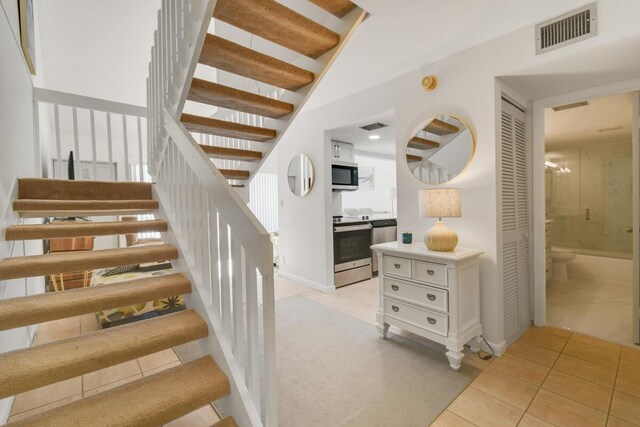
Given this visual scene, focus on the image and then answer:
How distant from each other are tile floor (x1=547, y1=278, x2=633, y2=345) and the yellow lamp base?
1.58 metres

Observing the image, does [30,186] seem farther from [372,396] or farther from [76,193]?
[372,396]

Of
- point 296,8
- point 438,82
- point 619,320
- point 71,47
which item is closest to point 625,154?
point 619,320

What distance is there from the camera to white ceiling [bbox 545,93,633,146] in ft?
10.7

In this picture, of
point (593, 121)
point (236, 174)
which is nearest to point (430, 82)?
point (236, 174)

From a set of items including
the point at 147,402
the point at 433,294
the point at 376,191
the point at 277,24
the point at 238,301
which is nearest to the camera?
the point at 147,402

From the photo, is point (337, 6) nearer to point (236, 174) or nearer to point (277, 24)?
point (277, 24)

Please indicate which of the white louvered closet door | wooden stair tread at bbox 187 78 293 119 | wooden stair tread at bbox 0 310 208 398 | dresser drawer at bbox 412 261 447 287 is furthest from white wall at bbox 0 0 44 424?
the white louvered closet door

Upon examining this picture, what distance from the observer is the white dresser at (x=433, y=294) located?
2.08m

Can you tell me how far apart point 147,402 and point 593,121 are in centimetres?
563

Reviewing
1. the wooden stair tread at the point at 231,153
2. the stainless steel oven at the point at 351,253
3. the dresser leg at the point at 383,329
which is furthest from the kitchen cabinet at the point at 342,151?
the dresser leg at the point at 383,329

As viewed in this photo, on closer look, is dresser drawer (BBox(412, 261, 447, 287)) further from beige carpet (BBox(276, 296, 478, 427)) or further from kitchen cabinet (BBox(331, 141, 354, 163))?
kitchen cabinet (BBox(331, 141, 354, 163))

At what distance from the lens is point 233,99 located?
2074 millimetres

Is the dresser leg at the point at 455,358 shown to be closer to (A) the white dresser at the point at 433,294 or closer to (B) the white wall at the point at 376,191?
(A) the white dresser at the point at 433,294

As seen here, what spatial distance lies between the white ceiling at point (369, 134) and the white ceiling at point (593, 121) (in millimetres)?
1907
